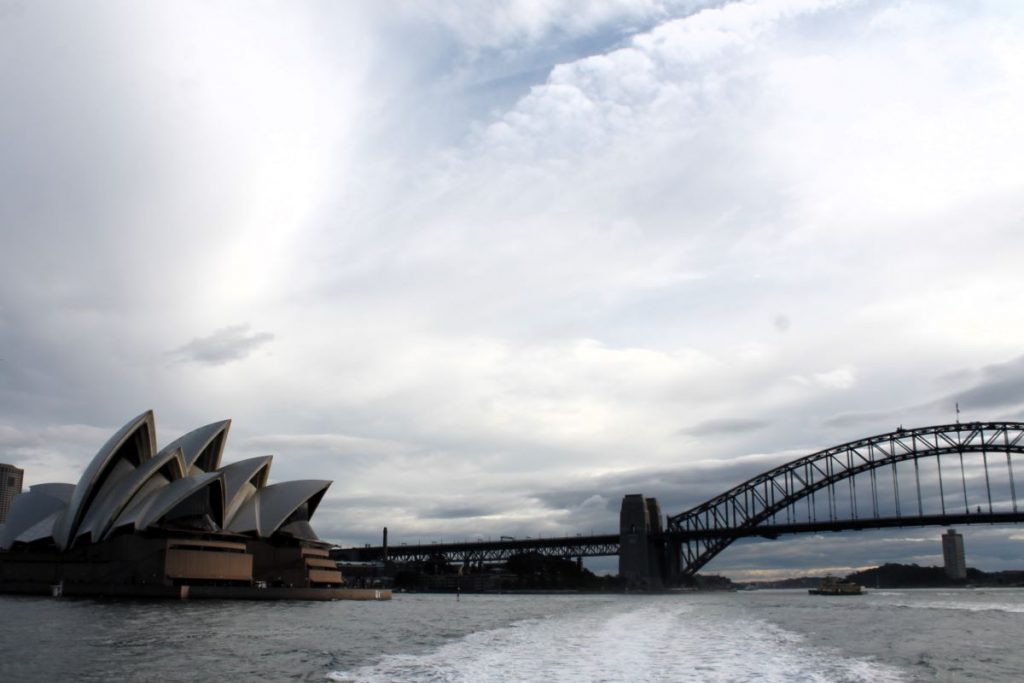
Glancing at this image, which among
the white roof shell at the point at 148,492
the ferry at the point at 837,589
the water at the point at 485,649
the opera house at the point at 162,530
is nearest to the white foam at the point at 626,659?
the water at the point at 485,649

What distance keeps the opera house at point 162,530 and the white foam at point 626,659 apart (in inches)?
1591

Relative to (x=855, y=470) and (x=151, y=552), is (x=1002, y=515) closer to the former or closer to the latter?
Answer: (x=855, y=470)

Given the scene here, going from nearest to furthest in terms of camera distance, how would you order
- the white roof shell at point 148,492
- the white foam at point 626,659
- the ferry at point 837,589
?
the white foam at point 626,659 → the white roof shell at point 148,492 → the ferry at point 837,589

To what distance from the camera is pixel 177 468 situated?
76375 mm

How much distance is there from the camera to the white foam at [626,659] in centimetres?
2397

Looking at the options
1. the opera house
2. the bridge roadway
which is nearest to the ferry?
the bridge roadway

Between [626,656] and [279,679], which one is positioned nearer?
[279,679]

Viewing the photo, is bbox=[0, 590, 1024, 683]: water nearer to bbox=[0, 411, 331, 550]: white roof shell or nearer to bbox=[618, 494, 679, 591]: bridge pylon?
bbox=[0, 411, 331, 550]: white roof shell

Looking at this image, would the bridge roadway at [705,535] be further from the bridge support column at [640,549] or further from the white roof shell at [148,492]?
the white roof shell at [148,492]

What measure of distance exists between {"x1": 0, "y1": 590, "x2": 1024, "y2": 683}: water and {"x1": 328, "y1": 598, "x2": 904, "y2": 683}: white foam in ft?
0.19

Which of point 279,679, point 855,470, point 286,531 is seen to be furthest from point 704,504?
point 279,679

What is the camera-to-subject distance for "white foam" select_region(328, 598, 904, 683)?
78.6 ft

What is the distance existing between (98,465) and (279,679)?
5895 cm

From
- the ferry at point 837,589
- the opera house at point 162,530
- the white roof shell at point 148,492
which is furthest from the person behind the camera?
the ferry at point 837,589
